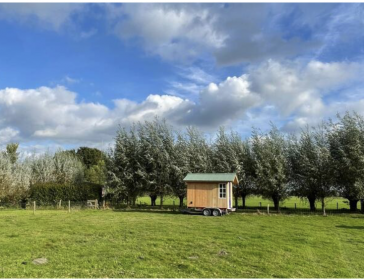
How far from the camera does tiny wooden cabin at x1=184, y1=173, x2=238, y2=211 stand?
2206cm

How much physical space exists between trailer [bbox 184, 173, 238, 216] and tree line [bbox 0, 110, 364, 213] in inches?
160

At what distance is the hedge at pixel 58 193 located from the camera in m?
30.2

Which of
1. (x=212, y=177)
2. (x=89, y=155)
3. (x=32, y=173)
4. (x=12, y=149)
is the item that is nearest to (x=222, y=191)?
(x=212, y=177)

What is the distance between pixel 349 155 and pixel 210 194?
10837mm

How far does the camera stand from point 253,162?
86.8 feet

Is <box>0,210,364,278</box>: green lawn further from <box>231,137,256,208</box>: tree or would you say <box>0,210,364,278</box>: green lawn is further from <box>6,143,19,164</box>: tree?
<box>6,143,19,164</box>: tree

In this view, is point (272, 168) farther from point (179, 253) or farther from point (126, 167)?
point (179, 253)

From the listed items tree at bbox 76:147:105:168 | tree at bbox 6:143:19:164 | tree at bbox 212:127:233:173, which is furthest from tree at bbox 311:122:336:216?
tree at bbox 76:147:105:168

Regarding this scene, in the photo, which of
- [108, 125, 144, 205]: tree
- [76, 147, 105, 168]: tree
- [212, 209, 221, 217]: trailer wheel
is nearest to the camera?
[212, 209, 221, 217]: trailer wheel

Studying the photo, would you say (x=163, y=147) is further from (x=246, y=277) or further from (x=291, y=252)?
(x=246, y=277)

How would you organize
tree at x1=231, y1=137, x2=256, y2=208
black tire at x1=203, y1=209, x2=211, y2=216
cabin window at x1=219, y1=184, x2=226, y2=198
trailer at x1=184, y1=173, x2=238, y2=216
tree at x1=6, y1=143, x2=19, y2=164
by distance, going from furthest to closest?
1. tree at x1=6, y1=143, x2=19, y2=164
2. tree at x1=231, y1=137, x2=256, y2=208
3. cabin window at x1=219, y1=184, x2=226, y2=198
4. trailer at x1=184, y1=173, x2=238, y2=216
5. black tire at x1=203, y1=209, x2=211, y2=216

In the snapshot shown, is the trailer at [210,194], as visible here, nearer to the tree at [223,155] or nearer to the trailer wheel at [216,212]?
the trailer wheel at [216,212]

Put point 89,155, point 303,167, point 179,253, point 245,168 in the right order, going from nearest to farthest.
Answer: point 179,253, point 303,167, point 245,168, point 89,155

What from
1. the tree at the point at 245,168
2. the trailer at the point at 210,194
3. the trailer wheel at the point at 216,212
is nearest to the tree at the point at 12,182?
the trailer at the point at 210,194
